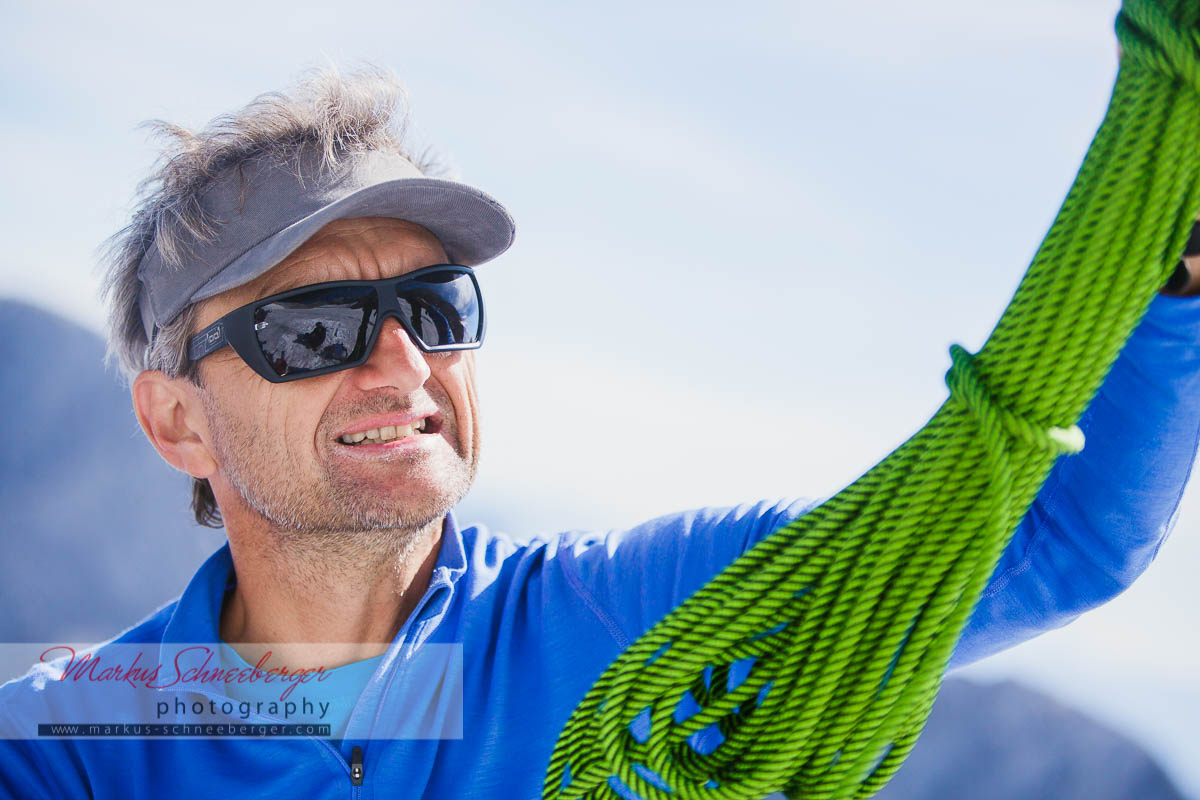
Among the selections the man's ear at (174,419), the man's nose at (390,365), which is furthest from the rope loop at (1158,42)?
the man's ear at (174,419)

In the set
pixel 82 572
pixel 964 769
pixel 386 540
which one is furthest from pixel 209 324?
pixel 964 769

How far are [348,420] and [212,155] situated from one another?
2.78 ft

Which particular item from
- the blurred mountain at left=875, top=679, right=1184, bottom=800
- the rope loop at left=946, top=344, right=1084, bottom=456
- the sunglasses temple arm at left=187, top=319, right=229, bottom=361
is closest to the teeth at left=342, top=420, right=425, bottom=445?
the sunglasses temple arm at left=187, top=319, right=229, bottom=361

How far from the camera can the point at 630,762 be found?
1.23 meters

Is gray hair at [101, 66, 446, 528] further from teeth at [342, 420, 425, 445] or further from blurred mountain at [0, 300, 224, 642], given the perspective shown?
blurred mountain at [0, 300, 224, 642]

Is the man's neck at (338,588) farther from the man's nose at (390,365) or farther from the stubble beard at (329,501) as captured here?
the man's nose at (390,365)

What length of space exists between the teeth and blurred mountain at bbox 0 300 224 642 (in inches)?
139

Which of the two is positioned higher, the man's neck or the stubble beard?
the stubble beard

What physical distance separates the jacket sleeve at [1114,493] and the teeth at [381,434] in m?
1.30

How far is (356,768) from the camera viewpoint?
6.60 feet

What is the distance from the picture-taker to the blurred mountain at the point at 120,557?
513 cm

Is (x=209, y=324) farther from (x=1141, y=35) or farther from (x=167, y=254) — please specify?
(x=1141, y=35)

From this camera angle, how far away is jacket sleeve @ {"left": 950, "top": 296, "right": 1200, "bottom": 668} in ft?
3.92

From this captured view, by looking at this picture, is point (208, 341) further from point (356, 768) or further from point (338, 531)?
point (356, 768)
